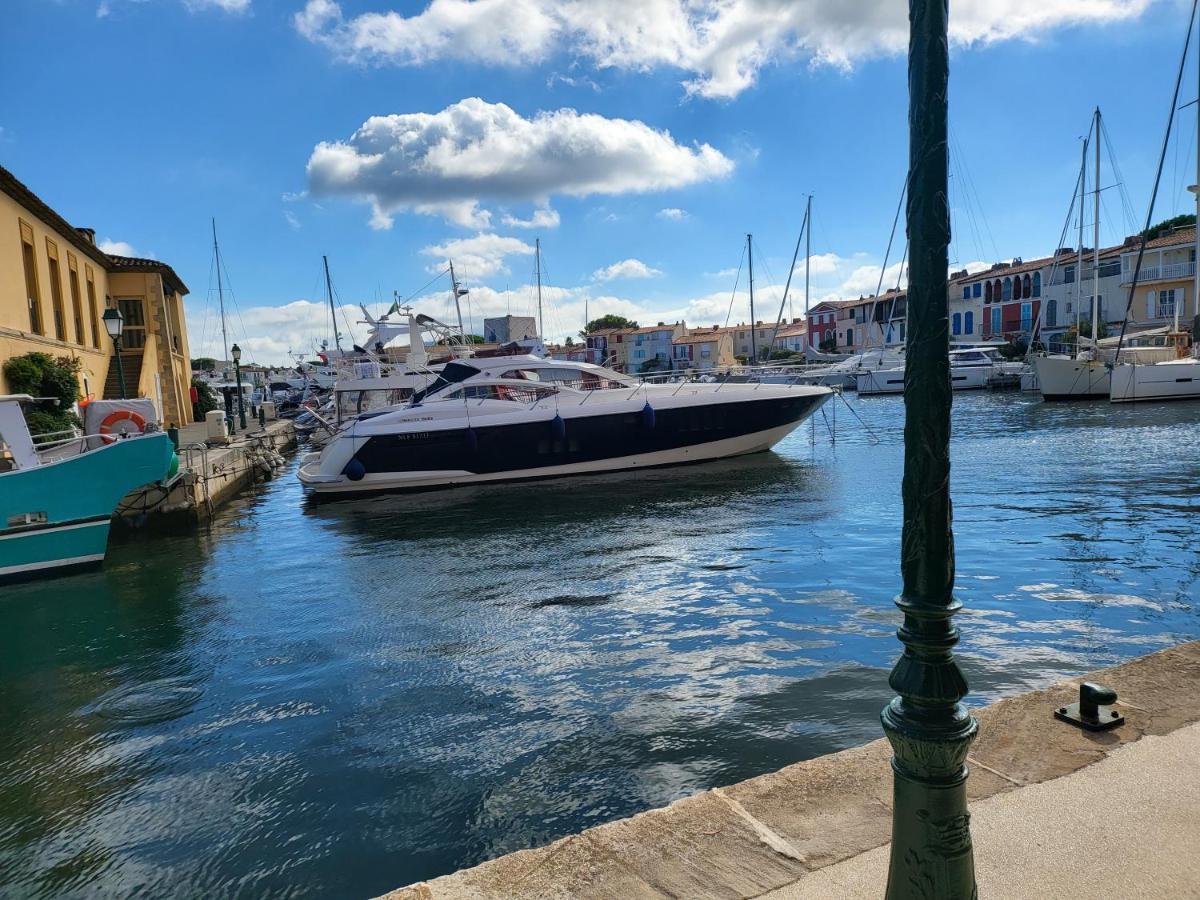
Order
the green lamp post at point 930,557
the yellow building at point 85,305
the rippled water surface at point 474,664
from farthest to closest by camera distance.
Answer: the yellow building at point 85,305 → the rippled water surface at point 474,664 → the green lamp post at point 930,557

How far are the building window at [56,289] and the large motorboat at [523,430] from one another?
25.0ft

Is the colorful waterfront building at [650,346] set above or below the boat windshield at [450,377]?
above

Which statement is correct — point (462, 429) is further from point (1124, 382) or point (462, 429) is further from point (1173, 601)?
point (1124, 382)

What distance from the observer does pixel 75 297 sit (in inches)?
944

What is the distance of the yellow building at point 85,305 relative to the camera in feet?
59.7

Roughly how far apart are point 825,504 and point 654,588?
6.54 m

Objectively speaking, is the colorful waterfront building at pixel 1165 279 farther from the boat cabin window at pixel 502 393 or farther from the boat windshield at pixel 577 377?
the boat cabin window at pixel 502 393

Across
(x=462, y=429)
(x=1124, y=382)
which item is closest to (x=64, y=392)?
(x=462, y=429)

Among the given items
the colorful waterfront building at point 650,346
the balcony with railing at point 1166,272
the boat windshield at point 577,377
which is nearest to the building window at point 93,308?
the boat windshield at point 577,377

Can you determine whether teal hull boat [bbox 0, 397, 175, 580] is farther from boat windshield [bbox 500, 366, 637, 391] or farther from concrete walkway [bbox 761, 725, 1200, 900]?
concrete walkway [bbox 761, 725, 1200, 900]

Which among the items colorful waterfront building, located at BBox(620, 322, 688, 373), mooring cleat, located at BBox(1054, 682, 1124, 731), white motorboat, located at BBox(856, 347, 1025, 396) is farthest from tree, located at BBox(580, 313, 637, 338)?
mooring cleat, located at BBox(1054, 682, 1124, 731)

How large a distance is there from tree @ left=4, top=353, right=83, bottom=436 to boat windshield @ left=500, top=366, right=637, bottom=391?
10.0 m

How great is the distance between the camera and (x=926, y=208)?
2.24 metres

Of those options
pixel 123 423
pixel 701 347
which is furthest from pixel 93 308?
pixel 701 347
